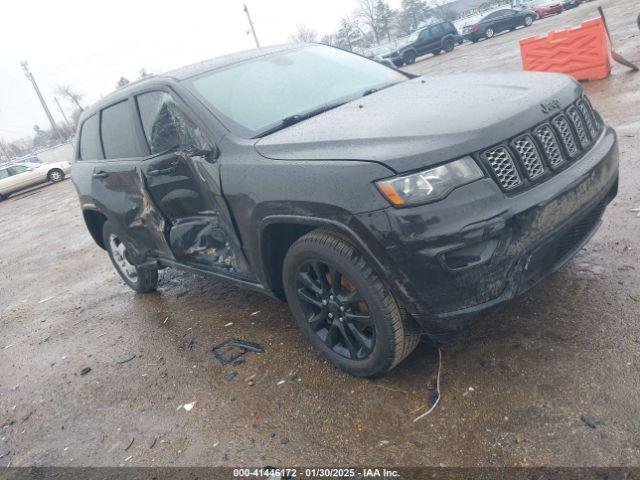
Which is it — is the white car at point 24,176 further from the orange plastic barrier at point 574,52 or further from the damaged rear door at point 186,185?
the damaged rear door at point 186,185

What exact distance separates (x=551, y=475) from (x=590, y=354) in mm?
828

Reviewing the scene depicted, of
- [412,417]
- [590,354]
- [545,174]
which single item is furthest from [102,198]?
[590,354]

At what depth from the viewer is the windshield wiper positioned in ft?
10.00

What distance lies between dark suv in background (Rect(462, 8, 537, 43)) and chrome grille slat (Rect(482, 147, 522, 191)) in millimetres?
29740

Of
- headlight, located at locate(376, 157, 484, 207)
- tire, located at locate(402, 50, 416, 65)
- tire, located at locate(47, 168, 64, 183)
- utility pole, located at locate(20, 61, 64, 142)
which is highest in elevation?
utility pole, located at locate(20, 61, 64, 142)

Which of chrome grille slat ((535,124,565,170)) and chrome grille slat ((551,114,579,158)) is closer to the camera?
chrome grille slat ((535,124,565,170))

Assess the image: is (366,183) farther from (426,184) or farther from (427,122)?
(427,122)

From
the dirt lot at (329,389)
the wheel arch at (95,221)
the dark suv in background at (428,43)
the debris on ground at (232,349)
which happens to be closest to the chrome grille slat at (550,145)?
the dirt lot at (329,389)

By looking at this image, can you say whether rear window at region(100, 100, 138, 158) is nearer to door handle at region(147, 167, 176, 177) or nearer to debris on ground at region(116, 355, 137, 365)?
door handle at region(147, 167, 176, 177)

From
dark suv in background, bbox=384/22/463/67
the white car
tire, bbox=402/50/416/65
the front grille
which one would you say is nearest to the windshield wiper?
the front grille

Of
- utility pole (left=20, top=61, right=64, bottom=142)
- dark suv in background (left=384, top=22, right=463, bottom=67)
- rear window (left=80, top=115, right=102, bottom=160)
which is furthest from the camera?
utility pole (left=20, top=61, right=64, bottom=142)

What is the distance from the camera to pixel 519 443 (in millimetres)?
2232

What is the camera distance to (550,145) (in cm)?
252

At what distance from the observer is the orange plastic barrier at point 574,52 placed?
28.9 ft
